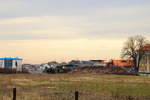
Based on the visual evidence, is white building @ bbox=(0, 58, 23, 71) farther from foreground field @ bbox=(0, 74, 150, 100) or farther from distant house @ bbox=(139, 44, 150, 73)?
foreground field @ bbox=(0, 74, 150, 100)

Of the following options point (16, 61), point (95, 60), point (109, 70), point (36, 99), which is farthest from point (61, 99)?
point (95, 60)

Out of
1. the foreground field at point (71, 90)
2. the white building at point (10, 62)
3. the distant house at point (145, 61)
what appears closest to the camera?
the foreground field at point (71, 90)

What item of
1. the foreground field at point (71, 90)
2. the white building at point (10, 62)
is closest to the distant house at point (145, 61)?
the white building at point (10, 62)

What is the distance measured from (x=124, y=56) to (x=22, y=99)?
336 feet

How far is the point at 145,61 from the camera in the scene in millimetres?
122750

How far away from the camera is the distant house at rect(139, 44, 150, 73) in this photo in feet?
394

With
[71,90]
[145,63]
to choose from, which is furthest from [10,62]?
[71,90]

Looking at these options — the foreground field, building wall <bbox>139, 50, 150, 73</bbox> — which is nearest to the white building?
building wall <bbox>139, 50, 150, 73</bbox>

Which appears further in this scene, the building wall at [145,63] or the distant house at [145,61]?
the building wall at [145,63]

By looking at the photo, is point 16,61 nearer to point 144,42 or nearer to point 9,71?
point 9,71

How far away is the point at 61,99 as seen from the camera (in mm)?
19094

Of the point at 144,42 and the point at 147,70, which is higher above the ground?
the point at 144,42

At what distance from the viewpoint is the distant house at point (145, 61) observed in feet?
394

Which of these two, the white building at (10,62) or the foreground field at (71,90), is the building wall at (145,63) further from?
the foreground field at (71,90)
